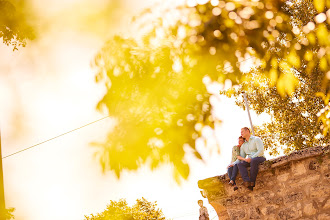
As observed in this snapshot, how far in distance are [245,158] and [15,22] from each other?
3.85 m

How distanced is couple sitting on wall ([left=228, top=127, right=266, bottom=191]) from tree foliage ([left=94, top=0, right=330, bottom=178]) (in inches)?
83.9

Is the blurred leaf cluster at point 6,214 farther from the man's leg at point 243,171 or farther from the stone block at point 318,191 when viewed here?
the stone block at point 318,191

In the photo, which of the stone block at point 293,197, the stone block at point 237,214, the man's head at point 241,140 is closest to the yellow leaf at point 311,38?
the stone block at point 293,197

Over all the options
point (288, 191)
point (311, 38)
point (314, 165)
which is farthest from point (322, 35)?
point (288, 191)

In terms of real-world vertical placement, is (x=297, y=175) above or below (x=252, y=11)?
below

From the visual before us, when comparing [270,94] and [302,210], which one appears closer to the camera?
[302,210]

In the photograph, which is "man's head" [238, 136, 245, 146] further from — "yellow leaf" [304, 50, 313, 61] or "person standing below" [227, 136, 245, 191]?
"yellow leaf" [304, 50, 313, 61]

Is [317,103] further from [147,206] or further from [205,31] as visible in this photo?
[147,206]

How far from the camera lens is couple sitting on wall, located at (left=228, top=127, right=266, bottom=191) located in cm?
543

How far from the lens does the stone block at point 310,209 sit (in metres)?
5.14

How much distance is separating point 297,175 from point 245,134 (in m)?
1.04

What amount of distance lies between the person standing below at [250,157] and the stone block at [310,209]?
0.81m

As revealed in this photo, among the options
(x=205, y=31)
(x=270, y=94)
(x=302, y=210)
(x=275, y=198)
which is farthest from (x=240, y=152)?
(x=270, y=94)

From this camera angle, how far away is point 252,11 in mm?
3338
